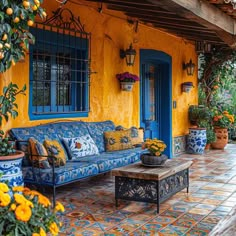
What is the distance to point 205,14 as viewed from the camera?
15.9 ft

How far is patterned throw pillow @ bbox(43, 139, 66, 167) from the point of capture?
4.63 metres

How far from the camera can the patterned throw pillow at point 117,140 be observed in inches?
237

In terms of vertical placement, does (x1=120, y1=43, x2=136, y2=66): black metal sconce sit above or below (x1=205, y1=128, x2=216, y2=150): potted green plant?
above

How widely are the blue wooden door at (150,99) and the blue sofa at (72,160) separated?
64.3 inches

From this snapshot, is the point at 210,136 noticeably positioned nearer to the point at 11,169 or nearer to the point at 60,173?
the point at 60,173

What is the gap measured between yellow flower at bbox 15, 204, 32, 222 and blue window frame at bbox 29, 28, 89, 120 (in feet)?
11.3

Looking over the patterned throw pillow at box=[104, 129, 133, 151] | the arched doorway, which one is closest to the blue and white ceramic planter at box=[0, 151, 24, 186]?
the patterned throw pillow at box=[104, 129, 133, 151]

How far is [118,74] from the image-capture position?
6715 mm

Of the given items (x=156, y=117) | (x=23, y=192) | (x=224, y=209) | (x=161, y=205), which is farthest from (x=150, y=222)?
(x=156, y=117)

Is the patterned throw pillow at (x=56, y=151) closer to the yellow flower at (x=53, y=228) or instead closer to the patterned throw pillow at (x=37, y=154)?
the patterned throw pillow at (x=37, y=154)

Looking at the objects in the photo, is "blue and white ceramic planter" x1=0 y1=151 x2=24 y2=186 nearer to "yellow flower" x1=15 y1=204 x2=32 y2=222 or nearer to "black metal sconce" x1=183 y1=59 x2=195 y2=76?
"yellow flower" x1=15 y1=204 x2=32 y2=222

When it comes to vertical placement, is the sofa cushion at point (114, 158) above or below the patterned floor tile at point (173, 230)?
above

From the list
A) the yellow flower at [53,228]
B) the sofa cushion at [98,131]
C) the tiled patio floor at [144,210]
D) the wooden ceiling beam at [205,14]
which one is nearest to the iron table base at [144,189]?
the tiled patio floor at [144,210]

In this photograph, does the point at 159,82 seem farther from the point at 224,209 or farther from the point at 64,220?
the point at 64,220
